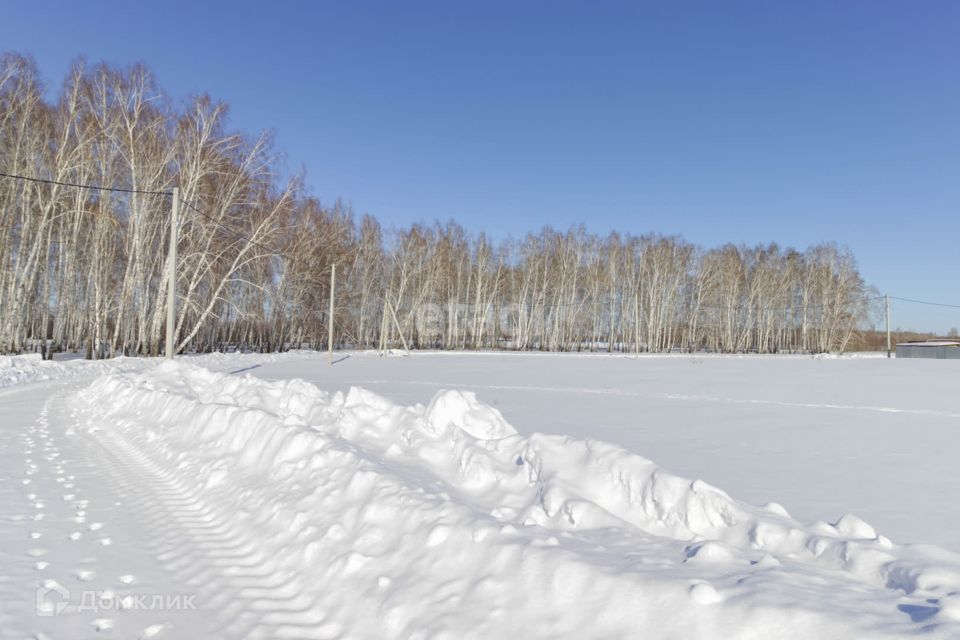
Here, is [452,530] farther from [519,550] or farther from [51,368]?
[51,368]

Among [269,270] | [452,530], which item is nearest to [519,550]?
[452,530]

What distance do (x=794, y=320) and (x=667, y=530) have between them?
6639cm

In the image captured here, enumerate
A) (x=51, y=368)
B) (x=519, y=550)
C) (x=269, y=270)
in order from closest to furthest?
(x=519, y=550) < (x=51, y=368) < (x=269, y=270)

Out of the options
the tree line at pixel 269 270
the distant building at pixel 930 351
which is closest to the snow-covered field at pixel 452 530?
the tree line at pixel 269 270

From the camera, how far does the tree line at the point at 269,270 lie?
22.5m

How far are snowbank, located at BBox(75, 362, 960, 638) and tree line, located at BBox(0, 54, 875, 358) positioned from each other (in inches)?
753

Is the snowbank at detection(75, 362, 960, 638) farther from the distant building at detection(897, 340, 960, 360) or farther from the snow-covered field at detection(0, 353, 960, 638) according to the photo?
the distant building at detection(897, 340, 960, 360)

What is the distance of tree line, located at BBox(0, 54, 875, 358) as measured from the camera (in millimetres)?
22500

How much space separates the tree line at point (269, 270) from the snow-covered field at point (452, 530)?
18.0 meters

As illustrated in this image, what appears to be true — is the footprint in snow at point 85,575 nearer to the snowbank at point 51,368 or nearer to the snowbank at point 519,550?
the snowbank at point 519,550

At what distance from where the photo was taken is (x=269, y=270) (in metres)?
32.2

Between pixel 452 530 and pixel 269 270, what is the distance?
3205cm

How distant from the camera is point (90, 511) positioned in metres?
4.16

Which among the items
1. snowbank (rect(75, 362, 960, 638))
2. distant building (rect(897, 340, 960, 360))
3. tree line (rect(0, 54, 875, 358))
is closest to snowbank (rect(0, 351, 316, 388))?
tree line (rect(0, 54, 875, 358))
